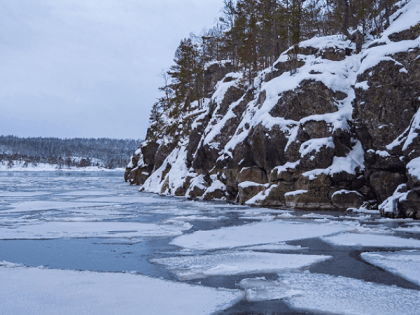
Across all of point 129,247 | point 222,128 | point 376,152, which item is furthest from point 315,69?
point 129,247

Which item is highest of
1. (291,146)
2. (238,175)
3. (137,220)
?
(291,146)

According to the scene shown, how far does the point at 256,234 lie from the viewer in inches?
556

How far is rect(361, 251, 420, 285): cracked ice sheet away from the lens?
8.33 m

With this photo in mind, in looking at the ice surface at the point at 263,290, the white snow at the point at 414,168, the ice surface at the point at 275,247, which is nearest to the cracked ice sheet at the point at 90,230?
the ice surface at the point at 275,247

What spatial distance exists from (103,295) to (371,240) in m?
8.68

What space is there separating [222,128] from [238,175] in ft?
20.6

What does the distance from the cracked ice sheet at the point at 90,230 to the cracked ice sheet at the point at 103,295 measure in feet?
18.8

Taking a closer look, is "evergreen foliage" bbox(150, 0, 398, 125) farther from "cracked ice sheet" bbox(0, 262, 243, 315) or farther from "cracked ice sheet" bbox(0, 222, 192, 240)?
"cracked ice sheet" bbox(0, 262, 243, 315)

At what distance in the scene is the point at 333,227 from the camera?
49.3 ft

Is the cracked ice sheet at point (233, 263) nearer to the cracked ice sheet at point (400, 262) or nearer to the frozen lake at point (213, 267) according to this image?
the frozen lake at point (213, 267)

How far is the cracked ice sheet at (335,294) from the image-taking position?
20.5ft

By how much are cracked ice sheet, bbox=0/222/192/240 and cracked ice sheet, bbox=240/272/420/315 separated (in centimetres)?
713

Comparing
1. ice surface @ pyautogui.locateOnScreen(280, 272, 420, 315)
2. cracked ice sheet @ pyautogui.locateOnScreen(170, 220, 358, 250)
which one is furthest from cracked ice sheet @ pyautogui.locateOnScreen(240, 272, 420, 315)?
cracked ice sheet @ pyautogui.locateOnScreen(170, 220, 358, 250)

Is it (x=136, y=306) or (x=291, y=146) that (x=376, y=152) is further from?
(x=136, y=306)
